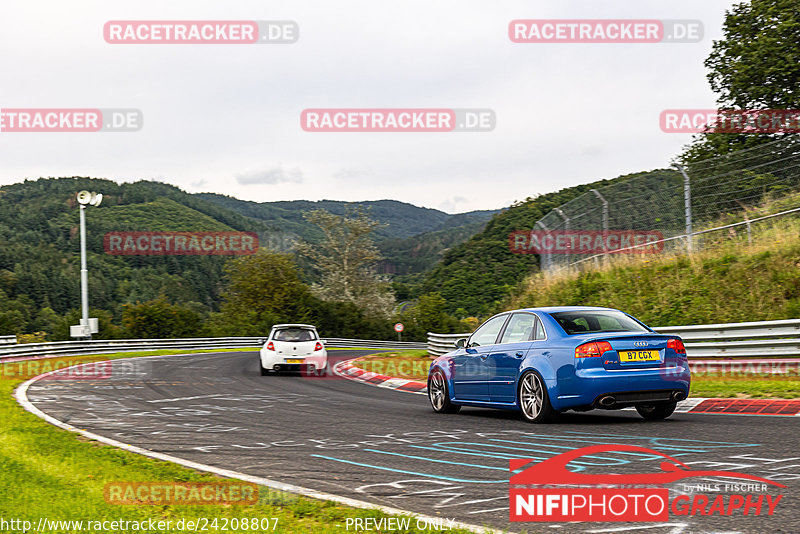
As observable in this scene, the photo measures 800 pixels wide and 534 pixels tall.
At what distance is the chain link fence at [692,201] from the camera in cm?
1741

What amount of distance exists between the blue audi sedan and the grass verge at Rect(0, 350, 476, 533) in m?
4.57

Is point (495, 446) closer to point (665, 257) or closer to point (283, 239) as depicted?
point (665, 257)

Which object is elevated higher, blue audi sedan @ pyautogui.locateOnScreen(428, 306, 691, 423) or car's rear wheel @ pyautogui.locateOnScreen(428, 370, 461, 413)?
blue audi sedan @ pyautogui.locateOnScreen(428, 306, 691, 423)

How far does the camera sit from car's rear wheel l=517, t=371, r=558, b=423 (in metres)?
9.51

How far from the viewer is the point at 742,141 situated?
104 feet

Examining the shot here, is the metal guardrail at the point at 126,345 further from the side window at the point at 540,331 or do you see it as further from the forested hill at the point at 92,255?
the forested hill at the point at 92,255

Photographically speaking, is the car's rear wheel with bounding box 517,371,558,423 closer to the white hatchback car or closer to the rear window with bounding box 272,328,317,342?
the white hatchback car

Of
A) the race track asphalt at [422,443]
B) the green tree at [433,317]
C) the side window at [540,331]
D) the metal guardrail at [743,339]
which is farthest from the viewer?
the green tree at [433,317]

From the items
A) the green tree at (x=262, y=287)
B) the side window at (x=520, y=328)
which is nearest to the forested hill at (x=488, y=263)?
the green tree at (x=262, y=287)

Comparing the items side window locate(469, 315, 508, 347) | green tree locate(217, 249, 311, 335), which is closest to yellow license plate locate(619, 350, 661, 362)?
side window locate(469, 315, 508, 347)

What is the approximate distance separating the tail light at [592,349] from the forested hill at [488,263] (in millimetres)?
51046

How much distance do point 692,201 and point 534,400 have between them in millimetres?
10337

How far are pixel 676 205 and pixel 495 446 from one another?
12583 millimetres

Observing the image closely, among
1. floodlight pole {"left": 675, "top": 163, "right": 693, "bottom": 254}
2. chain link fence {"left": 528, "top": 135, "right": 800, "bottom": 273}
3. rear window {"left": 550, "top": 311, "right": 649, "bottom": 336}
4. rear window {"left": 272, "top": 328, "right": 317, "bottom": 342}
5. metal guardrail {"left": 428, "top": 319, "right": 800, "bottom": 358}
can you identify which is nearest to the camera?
rear window {"left": 550, "top": 311, "right": 649, "bottom": 336}
